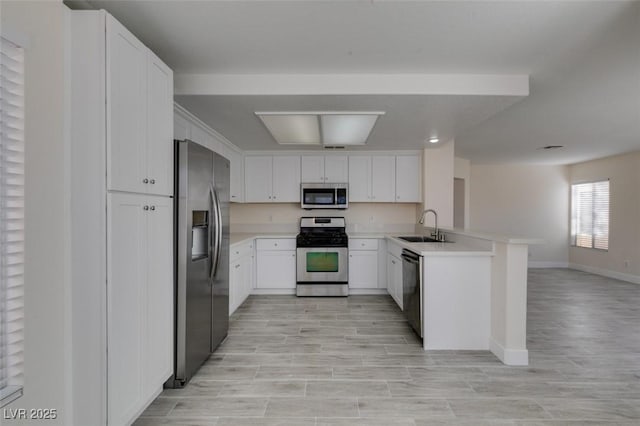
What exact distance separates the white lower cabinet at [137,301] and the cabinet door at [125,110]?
0.11m

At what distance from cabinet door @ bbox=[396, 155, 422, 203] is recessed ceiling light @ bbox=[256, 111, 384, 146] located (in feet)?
4.00

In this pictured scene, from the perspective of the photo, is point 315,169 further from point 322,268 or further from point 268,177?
point 322,268

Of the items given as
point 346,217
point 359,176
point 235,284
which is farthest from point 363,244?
point 235,284

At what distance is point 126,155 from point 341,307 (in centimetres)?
327

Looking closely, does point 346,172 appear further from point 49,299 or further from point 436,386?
point 49,299

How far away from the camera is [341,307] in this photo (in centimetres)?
424

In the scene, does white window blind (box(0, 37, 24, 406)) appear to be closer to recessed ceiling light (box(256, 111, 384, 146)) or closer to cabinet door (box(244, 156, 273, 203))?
recessed ceiling light (box(256, 111, 384, 146))

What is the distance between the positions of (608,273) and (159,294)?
795cm

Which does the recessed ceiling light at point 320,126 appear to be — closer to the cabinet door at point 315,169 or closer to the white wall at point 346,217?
the cabinet door at point 315,169

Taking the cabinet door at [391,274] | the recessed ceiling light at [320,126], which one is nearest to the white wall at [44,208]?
the recessed ceiling light at [320,126]

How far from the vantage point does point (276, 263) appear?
4824 millimetres

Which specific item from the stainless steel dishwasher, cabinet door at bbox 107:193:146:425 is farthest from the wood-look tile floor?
cabinet door at bbox 107:193:146:425

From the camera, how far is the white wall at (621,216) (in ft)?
18.9

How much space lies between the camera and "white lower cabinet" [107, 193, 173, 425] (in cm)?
159
